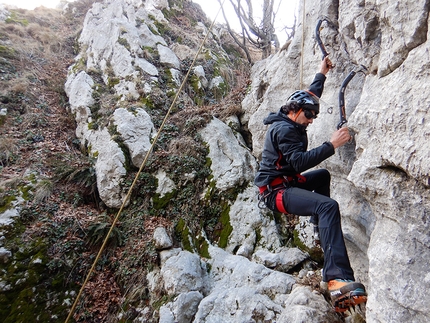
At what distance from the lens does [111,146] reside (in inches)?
277

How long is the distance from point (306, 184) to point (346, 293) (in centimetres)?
156

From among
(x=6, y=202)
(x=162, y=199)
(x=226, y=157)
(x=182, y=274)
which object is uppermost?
(x=226, y=157)

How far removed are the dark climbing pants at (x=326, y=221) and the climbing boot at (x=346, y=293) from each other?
0.24 ft

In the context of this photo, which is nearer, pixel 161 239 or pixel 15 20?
pixel 161 239

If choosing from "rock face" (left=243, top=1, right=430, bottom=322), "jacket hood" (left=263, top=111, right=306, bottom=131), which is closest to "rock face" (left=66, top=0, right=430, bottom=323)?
"rock face" (left=243, top=1, right=430, bottom=322)

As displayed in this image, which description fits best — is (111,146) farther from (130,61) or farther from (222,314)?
(222,314)

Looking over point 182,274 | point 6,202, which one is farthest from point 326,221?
point 6,202

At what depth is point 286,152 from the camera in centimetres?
342

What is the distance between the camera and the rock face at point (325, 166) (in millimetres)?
2549

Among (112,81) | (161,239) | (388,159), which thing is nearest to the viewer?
(388,159)

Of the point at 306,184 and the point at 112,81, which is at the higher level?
the point at 112,81

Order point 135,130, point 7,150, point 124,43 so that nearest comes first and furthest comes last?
point 7,150 < point 135,130 < point 124,43

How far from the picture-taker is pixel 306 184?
13.0ft

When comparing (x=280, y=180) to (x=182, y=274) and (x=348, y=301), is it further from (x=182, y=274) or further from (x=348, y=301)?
(x=182, y=274)
